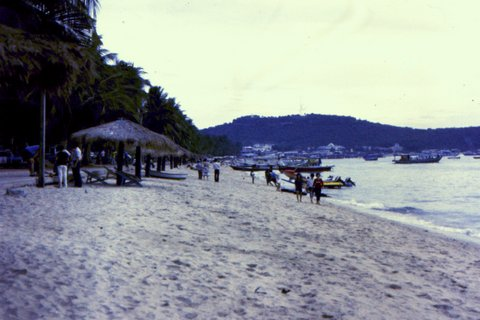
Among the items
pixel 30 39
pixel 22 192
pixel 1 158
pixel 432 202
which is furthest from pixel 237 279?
pixel 1 158

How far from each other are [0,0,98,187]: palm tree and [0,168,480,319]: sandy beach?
2.58 metres

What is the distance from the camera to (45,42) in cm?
687

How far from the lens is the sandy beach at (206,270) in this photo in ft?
16.6

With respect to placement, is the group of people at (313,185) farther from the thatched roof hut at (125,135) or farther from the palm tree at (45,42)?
the palm tree at (45,42)

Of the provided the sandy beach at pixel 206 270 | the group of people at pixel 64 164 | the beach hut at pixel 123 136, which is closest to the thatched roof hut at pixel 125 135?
the beach hut at pixel 123 136

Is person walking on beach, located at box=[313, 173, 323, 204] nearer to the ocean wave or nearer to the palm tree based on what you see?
the ocean wave

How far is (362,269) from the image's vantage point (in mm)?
7449

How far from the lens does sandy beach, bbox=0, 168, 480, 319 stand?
199 inches

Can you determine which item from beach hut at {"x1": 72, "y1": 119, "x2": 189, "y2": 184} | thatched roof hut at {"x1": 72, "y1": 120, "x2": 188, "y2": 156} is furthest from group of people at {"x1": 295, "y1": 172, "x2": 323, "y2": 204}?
thatched roof hut at {"x1": 72, "y1": 120, "x2": 188, "y2": 156}

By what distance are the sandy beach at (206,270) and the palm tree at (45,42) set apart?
258 cm

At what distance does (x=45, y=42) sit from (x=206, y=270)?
422 centimetres

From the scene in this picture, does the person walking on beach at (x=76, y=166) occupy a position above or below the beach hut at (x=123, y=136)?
below

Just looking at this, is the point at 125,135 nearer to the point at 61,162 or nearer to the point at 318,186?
the point at 61,162

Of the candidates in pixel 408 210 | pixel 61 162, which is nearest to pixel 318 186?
pixel 408 210
